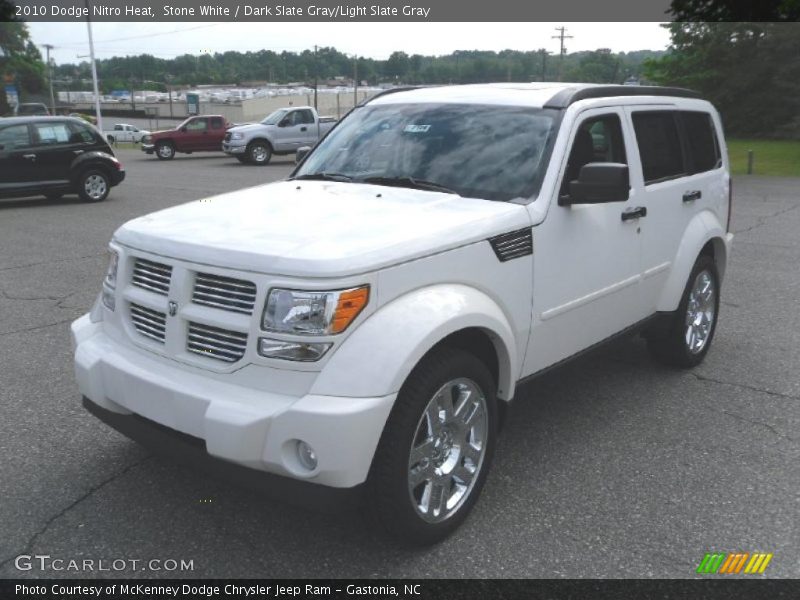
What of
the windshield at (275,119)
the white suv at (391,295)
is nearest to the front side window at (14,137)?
the white suv at (391,295)

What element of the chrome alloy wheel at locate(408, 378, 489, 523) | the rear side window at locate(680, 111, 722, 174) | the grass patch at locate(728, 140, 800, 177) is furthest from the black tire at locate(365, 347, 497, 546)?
the grass patch at locate(728, 140, 800, 177)

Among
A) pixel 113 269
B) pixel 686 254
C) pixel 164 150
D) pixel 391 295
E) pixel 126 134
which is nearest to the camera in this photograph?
pixel 391 295

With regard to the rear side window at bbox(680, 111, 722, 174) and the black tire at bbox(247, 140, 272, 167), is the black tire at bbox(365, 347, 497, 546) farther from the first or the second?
the black tire at bbox(247, 140, 272, 167)

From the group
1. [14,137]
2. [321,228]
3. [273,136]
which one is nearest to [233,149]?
[273,136]

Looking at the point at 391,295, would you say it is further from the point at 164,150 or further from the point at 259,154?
the point at 164,150

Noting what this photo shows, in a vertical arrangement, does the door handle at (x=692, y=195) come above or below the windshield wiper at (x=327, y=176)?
below

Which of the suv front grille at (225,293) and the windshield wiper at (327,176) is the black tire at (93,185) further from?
the suv front grille at (225,293)

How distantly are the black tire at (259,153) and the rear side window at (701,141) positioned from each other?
23.7m

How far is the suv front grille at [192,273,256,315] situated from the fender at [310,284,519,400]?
16.3 inches

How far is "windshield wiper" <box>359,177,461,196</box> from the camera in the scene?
3.99m

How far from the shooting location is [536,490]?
12.4ft

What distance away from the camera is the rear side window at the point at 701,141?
5427mm

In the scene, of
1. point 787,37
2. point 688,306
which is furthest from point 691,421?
point 787,37

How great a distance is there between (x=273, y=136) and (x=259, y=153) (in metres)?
0.85
